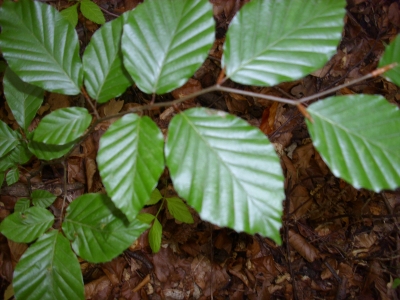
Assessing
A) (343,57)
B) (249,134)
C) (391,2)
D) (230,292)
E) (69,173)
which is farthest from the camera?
(391,2)

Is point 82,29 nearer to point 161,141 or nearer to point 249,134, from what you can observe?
point 161,141

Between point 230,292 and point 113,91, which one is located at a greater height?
point 113,91

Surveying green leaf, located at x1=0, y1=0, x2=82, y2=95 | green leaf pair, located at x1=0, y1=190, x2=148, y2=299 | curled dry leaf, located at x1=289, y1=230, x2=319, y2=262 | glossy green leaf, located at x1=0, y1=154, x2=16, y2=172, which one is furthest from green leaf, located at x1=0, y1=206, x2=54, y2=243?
curled dry leaf, located at x1=289, y1=230, x2=319, y2=262

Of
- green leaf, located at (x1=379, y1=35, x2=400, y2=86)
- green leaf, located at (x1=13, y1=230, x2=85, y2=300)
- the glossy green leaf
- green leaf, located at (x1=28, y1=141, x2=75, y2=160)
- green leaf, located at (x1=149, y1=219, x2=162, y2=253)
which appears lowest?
green leaf, located at (x1=149, y1=219, x2=162, y2=253)

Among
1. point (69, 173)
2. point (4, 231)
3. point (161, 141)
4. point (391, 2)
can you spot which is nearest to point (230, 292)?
point (69, 173)

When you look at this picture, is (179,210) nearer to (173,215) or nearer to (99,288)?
(173,215)

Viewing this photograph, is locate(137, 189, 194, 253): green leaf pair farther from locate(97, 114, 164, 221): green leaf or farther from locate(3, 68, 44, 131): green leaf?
locate(97, 114, 164, 221): green leaf
